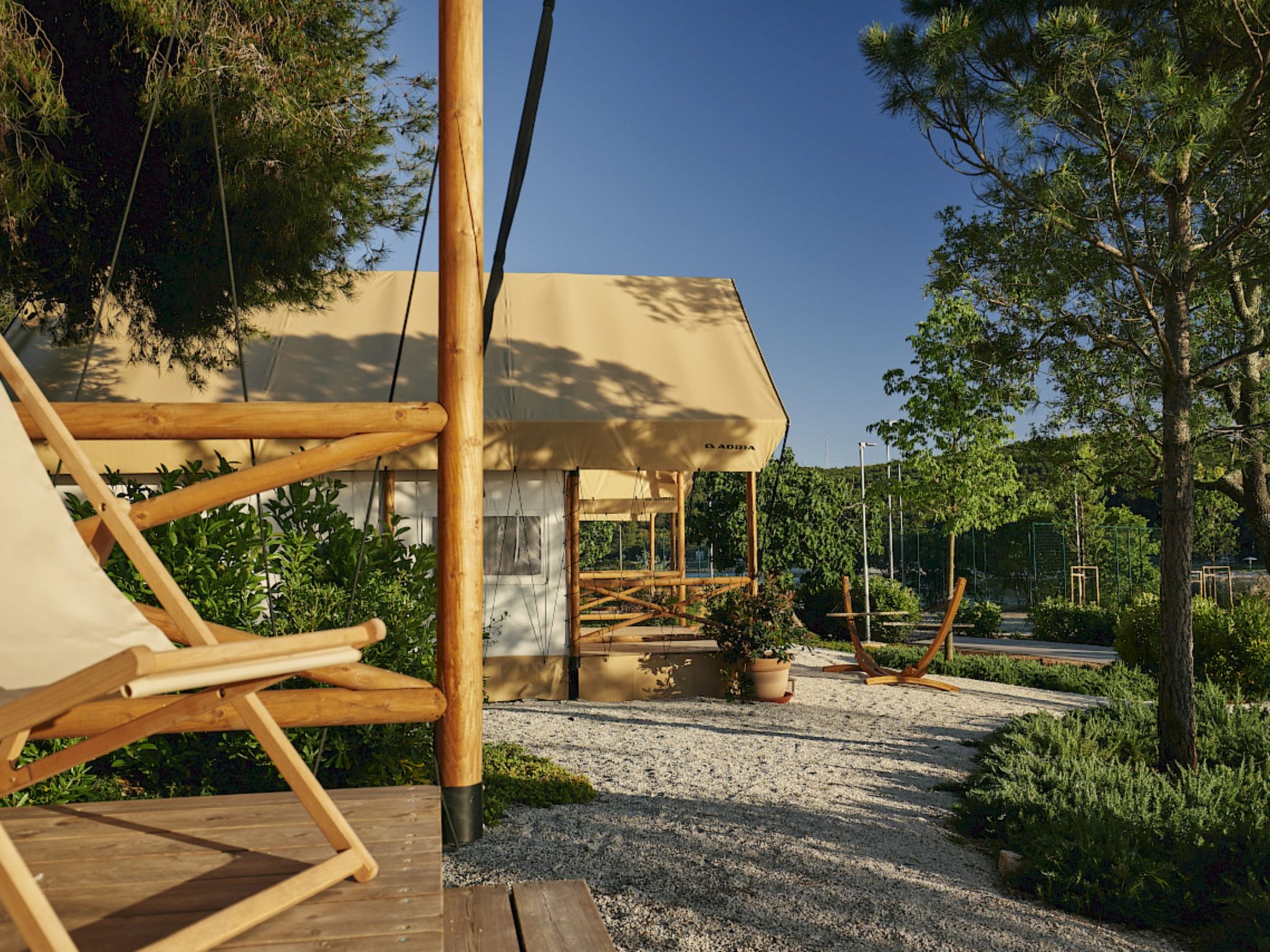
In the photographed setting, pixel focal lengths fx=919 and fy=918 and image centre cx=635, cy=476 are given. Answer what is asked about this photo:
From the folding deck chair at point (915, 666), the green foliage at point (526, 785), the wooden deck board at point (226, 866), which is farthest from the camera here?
the folding deck chair at point (915, 666)

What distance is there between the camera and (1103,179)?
6660 millimetres

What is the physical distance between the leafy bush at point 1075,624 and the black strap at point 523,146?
17761mm

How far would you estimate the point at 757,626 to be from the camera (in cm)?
890

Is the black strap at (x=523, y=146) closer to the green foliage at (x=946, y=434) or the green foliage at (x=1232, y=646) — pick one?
the green foliage at (x=1232, y=646)

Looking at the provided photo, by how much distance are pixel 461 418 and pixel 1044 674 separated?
35.7 feet

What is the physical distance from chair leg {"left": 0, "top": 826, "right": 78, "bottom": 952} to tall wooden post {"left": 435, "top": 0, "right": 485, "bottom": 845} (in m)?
1.33

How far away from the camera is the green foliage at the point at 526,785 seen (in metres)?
5.16

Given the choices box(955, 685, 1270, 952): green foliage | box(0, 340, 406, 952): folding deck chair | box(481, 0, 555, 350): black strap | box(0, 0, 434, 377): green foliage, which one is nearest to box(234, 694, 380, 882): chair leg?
box(0, 340, 406, 952): folding deck chair

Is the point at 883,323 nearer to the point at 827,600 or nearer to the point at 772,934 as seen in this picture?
the point at 827,600

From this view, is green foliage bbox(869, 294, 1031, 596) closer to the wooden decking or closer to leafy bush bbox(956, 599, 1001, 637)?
leafy bush bbox(956, 599, 1001, 637)

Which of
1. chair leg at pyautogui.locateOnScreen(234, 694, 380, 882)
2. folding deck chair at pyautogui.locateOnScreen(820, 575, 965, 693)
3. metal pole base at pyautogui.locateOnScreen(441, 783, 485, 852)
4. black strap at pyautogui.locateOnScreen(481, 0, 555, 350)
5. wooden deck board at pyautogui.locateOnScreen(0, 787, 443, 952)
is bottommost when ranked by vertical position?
folding deck chair at pyautogui.locateOnScreen(820, 575, 965, 693)

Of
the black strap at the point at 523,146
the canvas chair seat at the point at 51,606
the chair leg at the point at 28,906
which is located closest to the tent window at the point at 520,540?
the black strap at the point at 523,146

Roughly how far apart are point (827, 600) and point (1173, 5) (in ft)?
45.7

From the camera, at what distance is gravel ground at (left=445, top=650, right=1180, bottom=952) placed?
3566 millimetres
